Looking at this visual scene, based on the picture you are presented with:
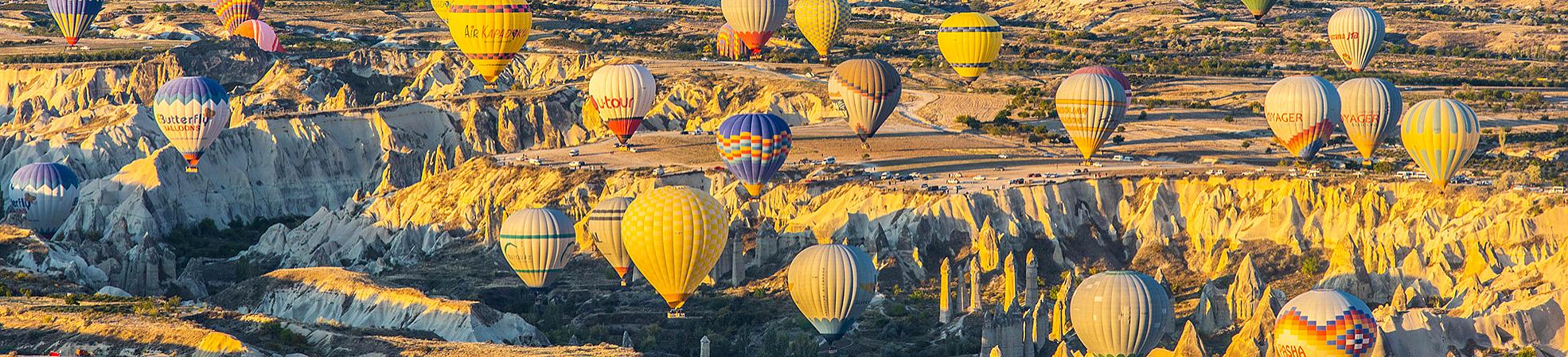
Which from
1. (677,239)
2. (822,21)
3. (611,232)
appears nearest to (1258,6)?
(822,21)

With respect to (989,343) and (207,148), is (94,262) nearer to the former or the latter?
(207,148)

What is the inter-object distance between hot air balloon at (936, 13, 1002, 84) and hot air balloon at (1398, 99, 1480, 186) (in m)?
36.3

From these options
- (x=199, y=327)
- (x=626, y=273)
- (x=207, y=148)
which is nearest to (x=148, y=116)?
(x=207, y=148)

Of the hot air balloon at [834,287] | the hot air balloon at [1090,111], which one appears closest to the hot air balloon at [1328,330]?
the hot air balloon at [834,287]

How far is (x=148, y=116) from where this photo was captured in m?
158

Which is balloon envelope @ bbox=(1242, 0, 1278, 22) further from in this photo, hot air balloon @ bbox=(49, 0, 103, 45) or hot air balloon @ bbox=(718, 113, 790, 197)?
hot air balloon @ bbox=(718, 113, 790, 197)

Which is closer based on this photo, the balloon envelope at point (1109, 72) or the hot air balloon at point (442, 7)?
the balloon envelope at point (1109, 72)

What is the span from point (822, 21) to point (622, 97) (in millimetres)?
22482

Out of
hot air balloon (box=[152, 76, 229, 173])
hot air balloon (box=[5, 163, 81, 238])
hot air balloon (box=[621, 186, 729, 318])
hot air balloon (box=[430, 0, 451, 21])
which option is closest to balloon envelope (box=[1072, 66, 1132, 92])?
hot air balloon (box=[621, 186, 729, 318])

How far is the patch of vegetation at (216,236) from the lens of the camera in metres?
141

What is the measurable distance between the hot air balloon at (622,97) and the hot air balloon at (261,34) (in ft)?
117

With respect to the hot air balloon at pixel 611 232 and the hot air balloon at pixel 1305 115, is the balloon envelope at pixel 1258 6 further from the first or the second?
the hot air balloon at pixel 611 232

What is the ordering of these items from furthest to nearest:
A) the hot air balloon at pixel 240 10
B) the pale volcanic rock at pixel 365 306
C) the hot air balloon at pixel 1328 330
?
the hot air balloon at pixel 240 10
the pale volcanic rock at pixel 365 306
the hot air balloon at pixel 1328 330

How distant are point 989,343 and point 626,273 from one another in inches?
809
